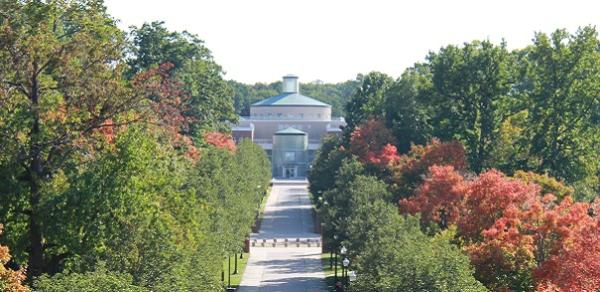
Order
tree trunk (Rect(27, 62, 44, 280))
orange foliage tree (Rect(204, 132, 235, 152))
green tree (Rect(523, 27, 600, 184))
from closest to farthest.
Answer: tree trunk (Rect(27, 62, 44, 280)) < green tree (Rect(523, 27, 600, 184)) < orange foliage tree (Rect(204, 132, 235, 152))

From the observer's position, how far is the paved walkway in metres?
53.4

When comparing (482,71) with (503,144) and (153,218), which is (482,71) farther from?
(153,218)

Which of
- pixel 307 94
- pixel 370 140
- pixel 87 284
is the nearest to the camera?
pixel 87 284

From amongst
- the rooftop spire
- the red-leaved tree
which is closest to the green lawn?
the red-leaved tree

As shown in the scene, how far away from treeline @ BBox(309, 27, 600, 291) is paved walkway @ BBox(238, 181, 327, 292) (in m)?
3.07

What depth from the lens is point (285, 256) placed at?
222ft

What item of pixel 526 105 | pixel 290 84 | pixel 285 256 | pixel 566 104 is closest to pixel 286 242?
pixel 285 256

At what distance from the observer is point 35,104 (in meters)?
31.4

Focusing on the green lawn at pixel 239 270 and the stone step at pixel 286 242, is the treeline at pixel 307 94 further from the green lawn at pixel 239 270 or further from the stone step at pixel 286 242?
the green lawn at pixel 239 270

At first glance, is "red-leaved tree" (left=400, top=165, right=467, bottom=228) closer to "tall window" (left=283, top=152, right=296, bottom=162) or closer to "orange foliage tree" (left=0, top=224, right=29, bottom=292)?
"orange foliage tree" (left=0, top=224, right=29, bottom=292)

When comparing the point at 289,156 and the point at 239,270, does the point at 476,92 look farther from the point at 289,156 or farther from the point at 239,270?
the point at 289,156

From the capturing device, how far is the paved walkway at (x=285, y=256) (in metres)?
53.4

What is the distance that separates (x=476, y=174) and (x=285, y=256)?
15552 mm

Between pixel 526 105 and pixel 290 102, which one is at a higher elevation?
pixel 290 102
